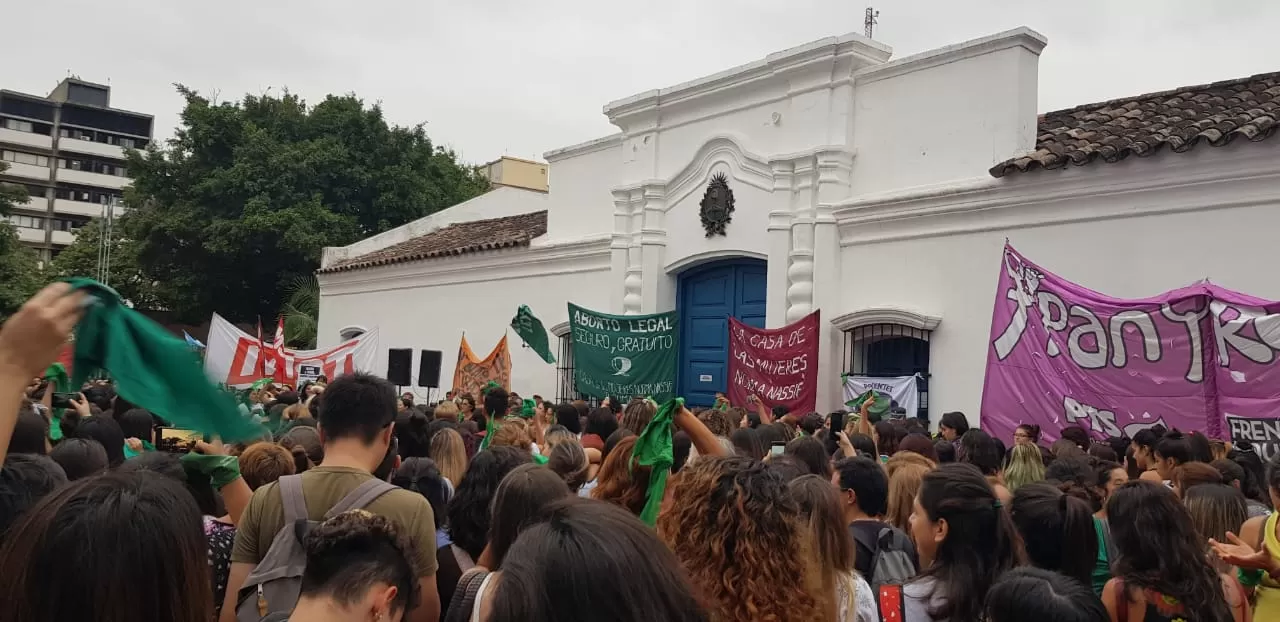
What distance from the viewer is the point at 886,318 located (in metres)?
11.1

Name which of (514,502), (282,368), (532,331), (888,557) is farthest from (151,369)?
(282,368)

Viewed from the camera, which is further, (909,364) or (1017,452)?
(909,364)

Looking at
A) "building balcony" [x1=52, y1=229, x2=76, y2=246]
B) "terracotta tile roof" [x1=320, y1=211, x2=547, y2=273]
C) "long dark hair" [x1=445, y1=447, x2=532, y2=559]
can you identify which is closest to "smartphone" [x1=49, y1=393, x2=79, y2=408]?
"long dark hair" [x1=445, y1=447, x2=532, y2=559]

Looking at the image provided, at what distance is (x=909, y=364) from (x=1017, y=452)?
5400 millimetres

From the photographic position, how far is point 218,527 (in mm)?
3629

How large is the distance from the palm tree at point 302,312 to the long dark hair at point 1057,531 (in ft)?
69.8

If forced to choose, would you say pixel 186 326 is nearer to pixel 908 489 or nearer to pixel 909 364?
pixel 909 364

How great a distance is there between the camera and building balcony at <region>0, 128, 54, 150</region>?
6088 cm

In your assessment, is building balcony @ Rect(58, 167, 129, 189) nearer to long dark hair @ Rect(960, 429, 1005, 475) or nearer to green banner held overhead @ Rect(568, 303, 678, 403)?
green banner held overhead @ Rect(568, 303, 678, 403)

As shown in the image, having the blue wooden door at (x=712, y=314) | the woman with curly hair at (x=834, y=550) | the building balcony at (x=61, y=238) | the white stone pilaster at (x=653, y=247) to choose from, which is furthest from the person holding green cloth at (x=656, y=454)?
the building balcony at (x=61, y=238)

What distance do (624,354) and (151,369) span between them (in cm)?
1160

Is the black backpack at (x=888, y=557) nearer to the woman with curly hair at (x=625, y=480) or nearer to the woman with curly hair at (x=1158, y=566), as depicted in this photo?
the woman with curly hair at (x=1158, y=566)

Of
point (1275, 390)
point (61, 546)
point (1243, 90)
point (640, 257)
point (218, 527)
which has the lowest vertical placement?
point (218, 527)

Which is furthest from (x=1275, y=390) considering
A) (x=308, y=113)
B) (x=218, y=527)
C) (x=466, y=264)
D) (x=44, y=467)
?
(x=308, y=113)
